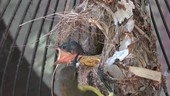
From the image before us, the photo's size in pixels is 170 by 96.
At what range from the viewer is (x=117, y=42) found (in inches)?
22.5

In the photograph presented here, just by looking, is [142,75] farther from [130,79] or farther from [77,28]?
[77,28]

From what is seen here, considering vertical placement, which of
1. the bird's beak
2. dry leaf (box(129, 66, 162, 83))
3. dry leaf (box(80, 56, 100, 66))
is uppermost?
the bird's beak

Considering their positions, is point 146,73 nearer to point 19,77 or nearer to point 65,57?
point 65,57

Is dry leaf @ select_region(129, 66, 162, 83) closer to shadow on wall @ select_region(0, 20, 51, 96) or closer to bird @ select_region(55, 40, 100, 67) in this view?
bird @ select_region(55, 40, 100, 67)

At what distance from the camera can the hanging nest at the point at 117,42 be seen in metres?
0.54

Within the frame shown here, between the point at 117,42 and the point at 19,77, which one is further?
the point at 19,77

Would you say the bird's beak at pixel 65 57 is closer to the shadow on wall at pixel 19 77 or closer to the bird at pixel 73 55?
the bird at pixel 73 55

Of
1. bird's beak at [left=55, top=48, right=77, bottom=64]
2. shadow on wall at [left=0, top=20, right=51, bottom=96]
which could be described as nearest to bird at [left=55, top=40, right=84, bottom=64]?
bird's beak at [left=55, top=48, right=77, bottom=64]

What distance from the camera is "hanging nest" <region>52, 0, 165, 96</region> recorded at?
1.77 feet

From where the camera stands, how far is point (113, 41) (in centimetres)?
57

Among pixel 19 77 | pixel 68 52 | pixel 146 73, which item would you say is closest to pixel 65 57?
pixel 68 52

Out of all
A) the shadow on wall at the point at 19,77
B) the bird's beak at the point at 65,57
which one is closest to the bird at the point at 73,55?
the bird's beak at the point at 65,57

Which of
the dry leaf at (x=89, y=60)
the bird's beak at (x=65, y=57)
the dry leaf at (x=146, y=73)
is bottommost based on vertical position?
the dry leaf at (x=146, y=73)

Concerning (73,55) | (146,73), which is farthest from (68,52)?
(146,73)
